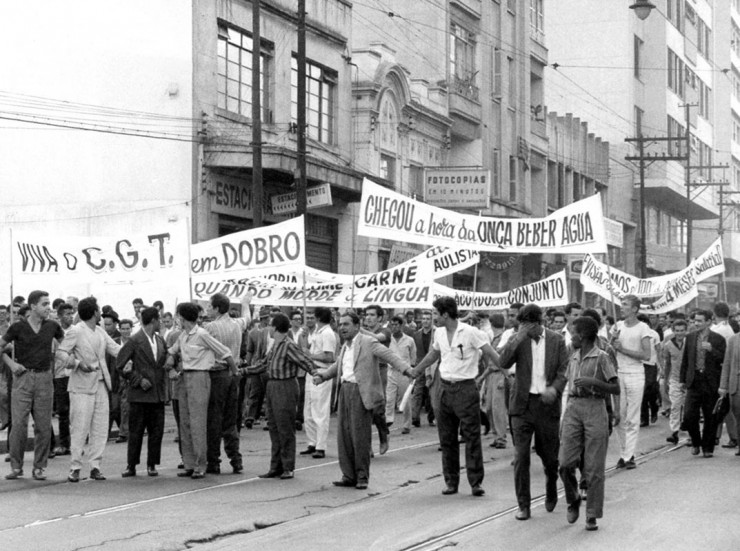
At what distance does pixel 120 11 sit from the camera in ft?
94.6

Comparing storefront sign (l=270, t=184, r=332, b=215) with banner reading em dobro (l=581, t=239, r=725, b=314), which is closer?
banner reading em dobro (l=581, t=239, r=725, b=314)

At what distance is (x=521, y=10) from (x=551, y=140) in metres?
6.18

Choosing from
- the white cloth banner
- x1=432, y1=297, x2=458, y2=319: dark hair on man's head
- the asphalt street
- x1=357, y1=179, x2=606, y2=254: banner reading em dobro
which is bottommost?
the asphalt street

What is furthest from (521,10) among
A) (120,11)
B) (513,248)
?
(513,248)

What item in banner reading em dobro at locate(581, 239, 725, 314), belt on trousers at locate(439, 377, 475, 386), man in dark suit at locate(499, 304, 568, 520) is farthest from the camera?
banner reading em dobro at locate(581, 239, 725, 314)

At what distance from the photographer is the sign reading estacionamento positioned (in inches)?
1516

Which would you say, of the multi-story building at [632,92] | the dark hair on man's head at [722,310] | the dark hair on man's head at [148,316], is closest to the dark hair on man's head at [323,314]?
the dark hair on man's head at [148,316]

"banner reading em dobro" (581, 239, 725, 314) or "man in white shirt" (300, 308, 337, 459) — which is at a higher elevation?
"banner reading em dobro" (581, 239, 725, 314)

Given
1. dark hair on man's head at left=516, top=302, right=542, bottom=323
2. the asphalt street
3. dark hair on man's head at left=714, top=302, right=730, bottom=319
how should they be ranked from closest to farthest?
the asphalt street
dark hair on man's head at left=516, top=302, right=542, bottom=323
dark hair on man's head at left=714, top=302, right=730, bottom=319

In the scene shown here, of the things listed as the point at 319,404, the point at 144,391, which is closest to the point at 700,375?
the point at 319,404

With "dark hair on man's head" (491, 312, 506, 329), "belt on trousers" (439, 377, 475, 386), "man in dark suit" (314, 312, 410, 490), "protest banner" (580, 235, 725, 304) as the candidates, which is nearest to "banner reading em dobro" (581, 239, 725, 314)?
"protest banner" (580, 235, 725, 304)

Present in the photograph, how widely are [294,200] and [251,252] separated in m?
12.8

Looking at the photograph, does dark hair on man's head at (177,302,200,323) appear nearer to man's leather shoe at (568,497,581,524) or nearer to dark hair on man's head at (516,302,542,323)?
dark hair on man's head at (516,302,542,323)

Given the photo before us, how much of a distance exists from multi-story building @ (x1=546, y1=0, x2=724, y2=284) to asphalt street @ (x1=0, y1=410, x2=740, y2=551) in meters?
48.2
